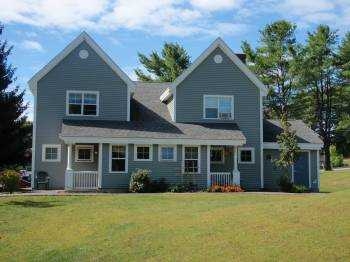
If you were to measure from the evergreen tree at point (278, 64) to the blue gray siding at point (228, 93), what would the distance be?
2911 cm

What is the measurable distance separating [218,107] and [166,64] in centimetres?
3429

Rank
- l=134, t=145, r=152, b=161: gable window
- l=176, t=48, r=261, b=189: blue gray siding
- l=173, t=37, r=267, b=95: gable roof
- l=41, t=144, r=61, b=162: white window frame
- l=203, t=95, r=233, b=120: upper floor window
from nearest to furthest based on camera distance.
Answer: l=134, t=145, r=152, b=161: gable window, l=41, t=144, r=61, b=162: white window frame, l=173, t=37, r=267, b=95: gable roof, l=176, t=48, r=261, b=189: blue gray siding, l=203, t=95, r=233, b=120: upper floor window

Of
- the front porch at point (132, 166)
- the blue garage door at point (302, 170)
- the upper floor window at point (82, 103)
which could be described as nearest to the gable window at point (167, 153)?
the front porch at point (132, 166)

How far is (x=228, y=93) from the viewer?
33.1 meters

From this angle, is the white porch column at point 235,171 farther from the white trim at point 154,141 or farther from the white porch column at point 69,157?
the white porch column at point 69,157

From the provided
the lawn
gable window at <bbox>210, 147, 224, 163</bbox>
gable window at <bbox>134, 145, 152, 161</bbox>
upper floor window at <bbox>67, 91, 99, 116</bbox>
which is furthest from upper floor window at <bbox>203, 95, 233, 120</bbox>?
the lawn

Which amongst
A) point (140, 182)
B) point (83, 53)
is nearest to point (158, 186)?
point (140, 182)

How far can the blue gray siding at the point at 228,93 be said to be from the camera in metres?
32.7

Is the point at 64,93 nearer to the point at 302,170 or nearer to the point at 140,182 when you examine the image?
the point at 140,182

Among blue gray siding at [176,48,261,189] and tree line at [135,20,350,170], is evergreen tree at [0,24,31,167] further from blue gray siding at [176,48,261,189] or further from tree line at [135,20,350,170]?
tree line at [135,20,350,170]

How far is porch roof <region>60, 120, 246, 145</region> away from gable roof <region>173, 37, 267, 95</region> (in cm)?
286

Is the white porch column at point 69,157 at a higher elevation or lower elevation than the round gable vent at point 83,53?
lower

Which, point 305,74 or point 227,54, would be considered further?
point 305,74

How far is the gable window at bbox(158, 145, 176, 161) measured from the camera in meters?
30.5
